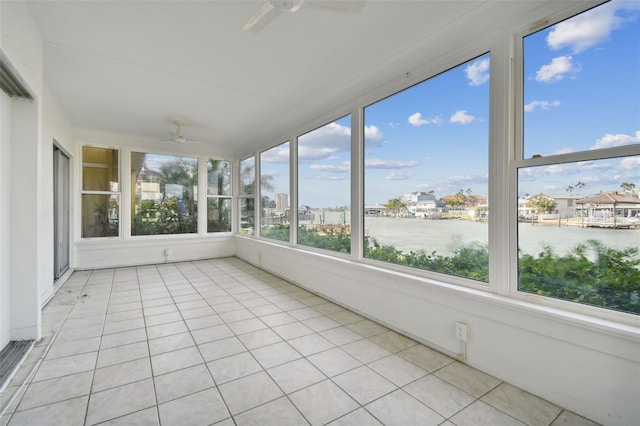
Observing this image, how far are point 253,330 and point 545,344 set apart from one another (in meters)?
2.33

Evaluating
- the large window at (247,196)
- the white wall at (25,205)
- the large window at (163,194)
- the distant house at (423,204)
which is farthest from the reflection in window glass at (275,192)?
the white wall at (25,205)

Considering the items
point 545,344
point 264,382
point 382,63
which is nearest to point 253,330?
point 264,382

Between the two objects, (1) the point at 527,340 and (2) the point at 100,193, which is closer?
(1) the point at 527,340

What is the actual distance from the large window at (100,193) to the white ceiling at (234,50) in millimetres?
1625

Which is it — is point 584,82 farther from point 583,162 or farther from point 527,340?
point 527,340

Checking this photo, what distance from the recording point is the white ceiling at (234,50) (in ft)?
6.68

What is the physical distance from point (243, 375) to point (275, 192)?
12.2ft

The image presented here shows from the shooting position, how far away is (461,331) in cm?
217

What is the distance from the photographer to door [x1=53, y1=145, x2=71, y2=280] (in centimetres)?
420

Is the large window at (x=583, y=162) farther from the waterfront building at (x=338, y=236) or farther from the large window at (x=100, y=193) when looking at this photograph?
the large window at (x=100, y=193)

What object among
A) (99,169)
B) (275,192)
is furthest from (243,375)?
(99,169)

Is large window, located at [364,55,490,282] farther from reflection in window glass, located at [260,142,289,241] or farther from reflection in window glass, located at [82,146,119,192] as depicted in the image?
reflection in window glass, located at [82,146,119,192]

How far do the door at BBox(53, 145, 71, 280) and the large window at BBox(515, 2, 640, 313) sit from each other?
577cm

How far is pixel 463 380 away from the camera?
1.97 meters
